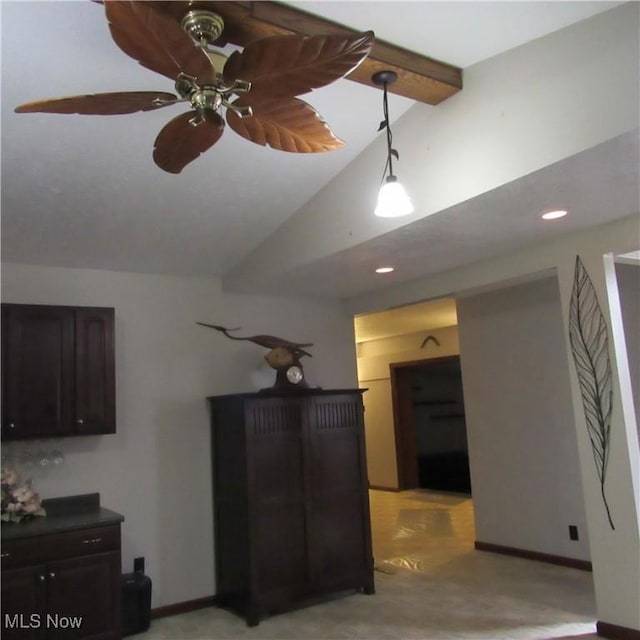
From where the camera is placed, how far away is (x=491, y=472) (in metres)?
5.50

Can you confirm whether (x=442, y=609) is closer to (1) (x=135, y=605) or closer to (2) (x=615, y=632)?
(2) (x=615, y=632)

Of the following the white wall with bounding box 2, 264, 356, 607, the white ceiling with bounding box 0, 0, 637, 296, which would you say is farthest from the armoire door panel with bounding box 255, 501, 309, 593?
the white ceiling with bounding box 0, 0, 637, 296

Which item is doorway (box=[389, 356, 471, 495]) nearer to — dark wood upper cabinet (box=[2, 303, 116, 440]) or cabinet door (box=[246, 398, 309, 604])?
cabinet door (box=[246, 398, 309, 604])

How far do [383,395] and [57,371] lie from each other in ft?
20.5

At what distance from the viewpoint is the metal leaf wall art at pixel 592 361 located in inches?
134

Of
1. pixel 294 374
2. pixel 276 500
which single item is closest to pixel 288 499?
pixel 276 500

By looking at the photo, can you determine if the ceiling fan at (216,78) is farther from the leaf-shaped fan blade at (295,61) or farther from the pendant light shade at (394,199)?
the pendant light shade at (394,199)

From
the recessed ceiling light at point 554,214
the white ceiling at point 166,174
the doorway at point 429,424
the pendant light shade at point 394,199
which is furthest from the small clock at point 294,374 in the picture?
the doorway at point 429,424

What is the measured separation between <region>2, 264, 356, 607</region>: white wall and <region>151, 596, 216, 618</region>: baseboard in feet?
0.13

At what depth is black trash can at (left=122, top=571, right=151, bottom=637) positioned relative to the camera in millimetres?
3784

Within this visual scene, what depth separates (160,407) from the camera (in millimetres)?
4387

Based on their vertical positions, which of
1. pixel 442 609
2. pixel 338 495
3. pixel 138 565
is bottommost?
pixel 442 609

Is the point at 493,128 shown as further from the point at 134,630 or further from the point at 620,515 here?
the point at 134,630

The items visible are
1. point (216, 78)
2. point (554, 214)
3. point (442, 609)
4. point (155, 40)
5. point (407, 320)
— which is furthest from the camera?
point (407, 320)
